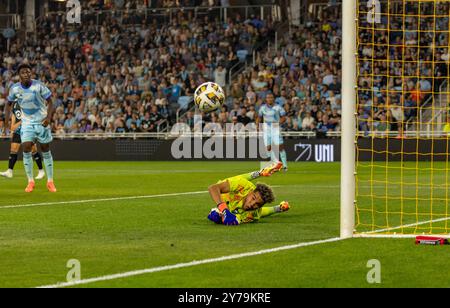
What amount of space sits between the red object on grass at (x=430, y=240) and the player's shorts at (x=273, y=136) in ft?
56.7

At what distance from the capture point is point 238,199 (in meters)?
Result: 11.9

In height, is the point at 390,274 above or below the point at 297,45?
below

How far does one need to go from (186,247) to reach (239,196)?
244cm

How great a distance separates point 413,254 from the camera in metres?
8.98

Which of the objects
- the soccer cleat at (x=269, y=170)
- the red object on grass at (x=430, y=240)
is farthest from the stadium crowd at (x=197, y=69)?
the red object on grass at (x=430, y=240)

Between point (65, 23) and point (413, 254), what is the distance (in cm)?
3643

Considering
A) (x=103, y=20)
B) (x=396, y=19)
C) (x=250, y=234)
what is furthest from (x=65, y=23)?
(x=250, y=234)

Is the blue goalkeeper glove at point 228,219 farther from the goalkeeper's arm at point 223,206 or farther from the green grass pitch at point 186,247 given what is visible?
the green grass pitch at point 186,247

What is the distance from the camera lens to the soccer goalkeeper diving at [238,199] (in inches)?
459

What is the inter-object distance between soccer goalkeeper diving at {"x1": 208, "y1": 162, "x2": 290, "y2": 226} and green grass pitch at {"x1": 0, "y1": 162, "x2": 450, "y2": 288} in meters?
0.23

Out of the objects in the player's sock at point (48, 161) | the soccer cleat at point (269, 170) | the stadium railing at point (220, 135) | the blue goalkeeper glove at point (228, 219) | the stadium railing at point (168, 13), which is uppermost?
the stadium railing at point (168, 13)

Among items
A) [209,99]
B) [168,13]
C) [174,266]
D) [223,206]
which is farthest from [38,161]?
[168,13]

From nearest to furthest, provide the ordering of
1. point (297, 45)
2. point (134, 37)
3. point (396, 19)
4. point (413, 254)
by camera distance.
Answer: point (413, 254), point (396, 19), point (297, 45), point (134, 37)
